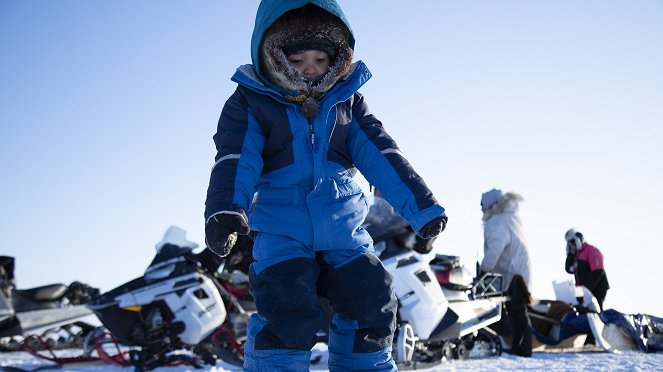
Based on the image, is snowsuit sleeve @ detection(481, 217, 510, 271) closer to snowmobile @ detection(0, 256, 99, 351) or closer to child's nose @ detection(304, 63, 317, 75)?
snowmobile @ detection(0, 256, 99, 351)

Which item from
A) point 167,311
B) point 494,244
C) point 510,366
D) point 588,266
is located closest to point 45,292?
point 167,311

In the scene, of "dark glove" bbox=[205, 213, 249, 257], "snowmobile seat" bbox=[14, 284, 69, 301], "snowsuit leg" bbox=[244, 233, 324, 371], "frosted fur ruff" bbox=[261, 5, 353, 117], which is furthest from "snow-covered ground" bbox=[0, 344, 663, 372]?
"dark glove" bbox=[205, 213, 249, 257]

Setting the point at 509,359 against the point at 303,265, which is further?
the point at 509,359

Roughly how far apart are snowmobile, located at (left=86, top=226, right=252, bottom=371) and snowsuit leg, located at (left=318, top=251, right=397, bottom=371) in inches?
132

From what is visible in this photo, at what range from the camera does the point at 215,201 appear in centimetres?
207

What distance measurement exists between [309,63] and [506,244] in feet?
17.3

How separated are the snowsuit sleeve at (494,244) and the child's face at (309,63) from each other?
513 centimetres

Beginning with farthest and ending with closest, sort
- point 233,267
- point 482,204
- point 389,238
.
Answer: point 482,204
point 233,267
point 389,238

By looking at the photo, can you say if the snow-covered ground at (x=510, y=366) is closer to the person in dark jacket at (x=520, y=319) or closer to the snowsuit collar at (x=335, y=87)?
the person in dark jacket at (x=520, y=319)

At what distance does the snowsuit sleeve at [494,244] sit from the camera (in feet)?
23.3

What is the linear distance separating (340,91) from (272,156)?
393mm

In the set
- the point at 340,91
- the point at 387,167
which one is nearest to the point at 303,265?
the point at 387,167

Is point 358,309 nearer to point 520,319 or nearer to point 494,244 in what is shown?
point 520,319

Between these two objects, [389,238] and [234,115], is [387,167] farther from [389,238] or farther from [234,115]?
[389,238]
